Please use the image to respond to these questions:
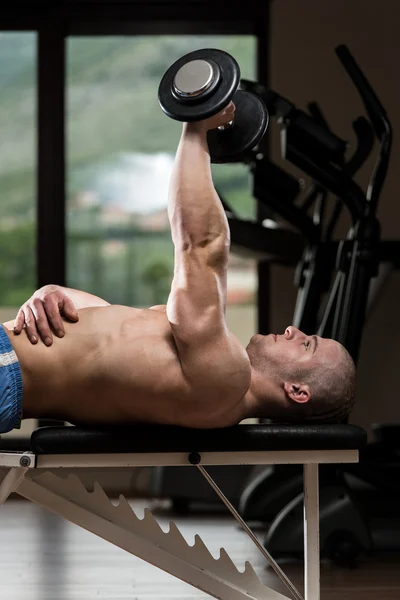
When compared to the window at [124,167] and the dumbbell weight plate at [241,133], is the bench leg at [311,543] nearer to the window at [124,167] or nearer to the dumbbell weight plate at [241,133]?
the dumbbell weight plate at [241,133]

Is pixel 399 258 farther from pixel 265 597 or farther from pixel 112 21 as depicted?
pixel 112 21

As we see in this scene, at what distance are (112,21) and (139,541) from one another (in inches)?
138

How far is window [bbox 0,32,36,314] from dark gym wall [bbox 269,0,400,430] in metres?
1.26

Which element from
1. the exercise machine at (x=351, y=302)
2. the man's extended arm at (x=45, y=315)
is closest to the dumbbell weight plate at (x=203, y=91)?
the man's extended arm at (x=45, y=315)

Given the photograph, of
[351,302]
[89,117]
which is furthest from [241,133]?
[89,117]

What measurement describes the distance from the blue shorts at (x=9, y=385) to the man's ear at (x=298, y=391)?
565 mm

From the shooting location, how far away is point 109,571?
2.72 metres

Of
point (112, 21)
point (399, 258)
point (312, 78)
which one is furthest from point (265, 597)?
point (112, 21)

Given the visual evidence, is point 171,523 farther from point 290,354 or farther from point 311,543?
point 290,354

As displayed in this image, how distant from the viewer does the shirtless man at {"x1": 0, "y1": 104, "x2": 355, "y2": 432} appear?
5.78 ft

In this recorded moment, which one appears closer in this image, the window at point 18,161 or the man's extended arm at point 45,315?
the man's extended arm at point 45,315

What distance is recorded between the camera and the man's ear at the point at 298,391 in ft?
6.37

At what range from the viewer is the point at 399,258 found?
3.18 meters

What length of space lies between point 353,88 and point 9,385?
10.8ft
